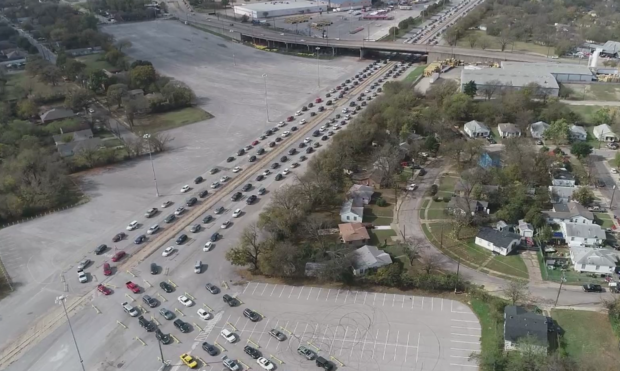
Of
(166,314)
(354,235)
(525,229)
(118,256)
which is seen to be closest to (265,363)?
(166,314)

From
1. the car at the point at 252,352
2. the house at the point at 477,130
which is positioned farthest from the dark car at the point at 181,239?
the house at the point at 477,130

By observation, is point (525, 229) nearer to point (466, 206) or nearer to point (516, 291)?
point (466, 206)

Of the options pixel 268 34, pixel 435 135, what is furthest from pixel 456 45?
pixel 435 135

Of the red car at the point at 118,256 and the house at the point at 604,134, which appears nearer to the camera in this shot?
the red car at the point at 118,256

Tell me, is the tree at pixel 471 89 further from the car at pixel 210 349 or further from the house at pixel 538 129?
the car at pixel 210 349

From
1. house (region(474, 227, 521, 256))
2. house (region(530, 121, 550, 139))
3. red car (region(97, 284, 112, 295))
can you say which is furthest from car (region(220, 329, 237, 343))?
house (region(530, 121, 550, 139))

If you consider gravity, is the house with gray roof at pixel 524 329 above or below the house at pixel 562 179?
below

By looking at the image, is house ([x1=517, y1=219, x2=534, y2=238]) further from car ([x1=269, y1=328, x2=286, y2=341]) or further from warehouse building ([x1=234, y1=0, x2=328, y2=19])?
warehouse building ([x1=234, y1=0, x2=328, y2=19])
